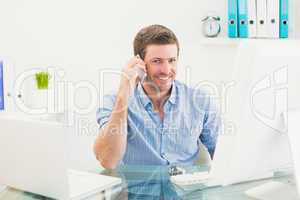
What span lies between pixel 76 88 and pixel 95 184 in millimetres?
1142

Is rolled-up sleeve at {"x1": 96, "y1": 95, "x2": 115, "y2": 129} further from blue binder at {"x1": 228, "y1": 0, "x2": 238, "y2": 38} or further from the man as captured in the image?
blue binder at {"x1": 228, "y1": 0, "x2": 238, "y2": 38}

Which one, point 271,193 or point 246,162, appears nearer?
point 246,162

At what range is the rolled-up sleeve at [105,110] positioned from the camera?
2.12 metres

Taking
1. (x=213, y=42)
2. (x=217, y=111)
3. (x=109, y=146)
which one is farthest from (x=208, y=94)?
(x=109, y=146)

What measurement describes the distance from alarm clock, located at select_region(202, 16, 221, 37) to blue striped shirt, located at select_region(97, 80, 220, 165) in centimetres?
38

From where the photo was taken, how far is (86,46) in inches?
90.9

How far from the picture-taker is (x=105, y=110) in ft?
7.02

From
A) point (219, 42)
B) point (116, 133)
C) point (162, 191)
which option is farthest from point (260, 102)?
point (219, 42)

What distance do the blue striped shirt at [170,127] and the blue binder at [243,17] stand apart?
1.40 feet

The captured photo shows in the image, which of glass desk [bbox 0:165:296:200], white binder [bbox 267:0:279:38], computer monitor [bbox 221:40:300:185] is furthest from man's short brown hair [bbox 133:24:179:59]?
computer monitor [bbox 221:40:300:185]

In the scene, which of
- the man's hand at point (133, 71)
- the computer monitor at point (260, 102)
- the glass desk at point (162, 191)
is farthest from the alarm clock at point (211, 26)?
the computer monitor at point (260, 102)

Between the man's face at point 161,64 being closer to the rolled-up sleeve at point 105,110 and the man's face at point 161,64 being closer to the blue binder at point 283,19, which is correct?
the rolled-up sleeve at point 105,110

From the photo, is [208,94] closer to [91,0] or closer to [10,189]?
[91,0]

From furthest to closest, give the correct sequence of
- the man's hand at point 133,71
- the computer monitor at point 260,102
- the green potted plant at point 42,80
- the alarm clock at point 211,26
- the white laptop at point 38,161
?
1. the alarm clock at point 211,26
2. the man's hand at point 133,71
3. the green potted plant at point 42,80
4. the white laptop at point 38,161
5. the computer monitor at point 260,102
